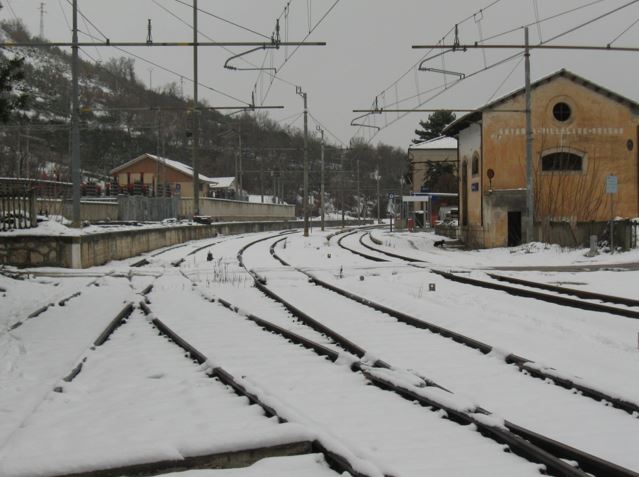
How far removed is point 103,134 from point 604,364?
388 feet

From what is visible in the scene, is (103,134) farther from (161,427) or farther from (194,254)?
(161,427)

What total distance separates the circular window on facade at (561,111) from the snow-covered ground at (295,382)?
19.1 metres

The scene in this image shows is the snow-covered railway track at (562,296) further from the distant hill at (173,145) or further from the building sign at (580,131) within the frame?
the distant hill at (173,145)

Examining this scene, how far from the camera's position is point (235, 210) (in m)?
56.2

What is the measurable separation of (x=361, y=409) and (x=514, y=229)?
26.6 m

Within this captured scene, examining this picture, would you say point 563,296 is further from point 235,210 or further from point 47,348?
point 235,210

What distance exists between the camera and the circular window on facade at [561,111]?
1181 inches

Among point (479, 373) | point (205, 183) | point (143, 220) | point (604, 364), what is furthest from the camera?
point (205, 183)

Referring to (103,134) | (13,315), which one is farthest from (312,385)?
(103,134)

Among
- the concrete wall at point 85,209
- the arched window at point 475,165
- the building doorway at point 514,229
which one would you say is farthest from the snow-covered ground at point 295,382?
the arched window at point 475,165

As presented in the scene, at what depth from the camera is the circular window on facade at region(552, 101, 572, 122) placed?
3000 cm

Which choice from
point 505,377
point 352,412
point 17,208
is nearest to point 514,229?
point 17,208

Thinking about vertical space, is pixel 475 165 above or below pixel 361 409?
above

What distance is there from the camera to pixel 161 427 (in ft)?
16.4
